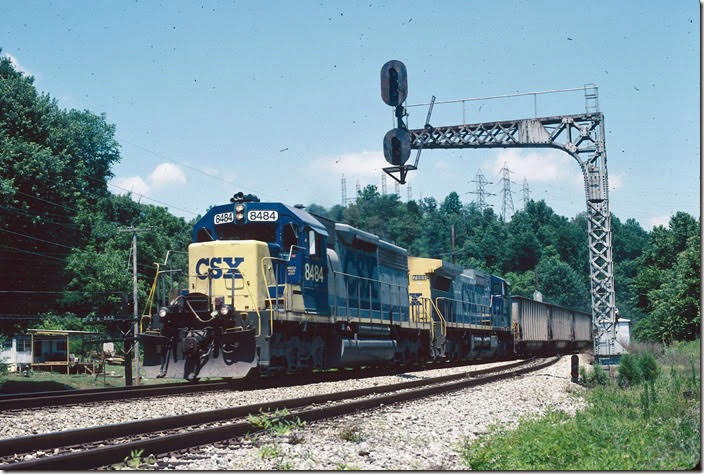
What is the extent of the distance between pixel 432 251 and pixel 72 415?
5583 centimetres

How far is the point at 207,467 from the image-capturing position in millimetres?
6148

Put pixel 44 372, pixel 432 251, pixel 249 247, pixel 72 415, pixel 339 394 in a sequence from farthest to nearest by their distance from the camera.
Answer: pixel 432 251 < pixel 44 372 < pixel 249 247 < pixel 339 394 < pixel 72 415

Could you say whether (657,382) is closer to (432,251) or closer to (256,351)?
(256,351)

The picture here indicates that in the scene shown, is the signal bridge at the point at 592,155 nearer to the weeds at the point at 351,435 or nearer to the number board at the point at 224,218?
the number board at the point at 224,218

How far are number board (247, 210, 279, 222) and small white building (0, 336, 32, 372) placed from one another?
38.6 m

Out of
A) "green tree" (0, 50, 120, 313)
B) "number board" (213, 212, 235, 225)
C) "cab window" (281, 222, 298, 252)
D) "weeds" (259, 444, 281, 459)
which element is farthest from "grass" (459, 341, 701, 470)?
"green tree" (0, 50, 120, 313)

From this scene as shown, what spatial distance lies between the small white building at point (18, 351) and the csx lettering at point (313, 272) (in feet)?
125

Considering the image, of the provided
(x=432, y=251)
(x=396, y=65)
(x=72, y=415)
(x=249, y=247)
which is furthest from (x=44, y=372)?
(x=396, y=65)

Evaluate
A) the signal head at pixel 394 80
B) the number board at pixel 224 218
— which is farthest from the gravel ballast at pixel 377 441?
the number board at pixel 224 218

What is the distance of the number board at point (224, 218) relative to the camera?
49.6 feet

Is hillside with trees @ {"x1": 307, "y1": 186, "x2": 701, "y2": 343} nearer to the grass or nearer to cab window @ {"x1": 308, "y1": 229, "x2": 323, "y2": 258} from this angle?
cab window @ {"x1": 308, "y1": 229, "x2": 323, "y2": 258}

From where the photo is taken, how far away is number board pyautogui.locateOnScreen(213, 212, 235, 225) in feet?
49.6

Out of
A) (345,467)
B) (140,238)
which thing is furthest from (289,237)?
(140,238)

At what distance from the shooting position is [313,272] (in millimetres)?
15750
